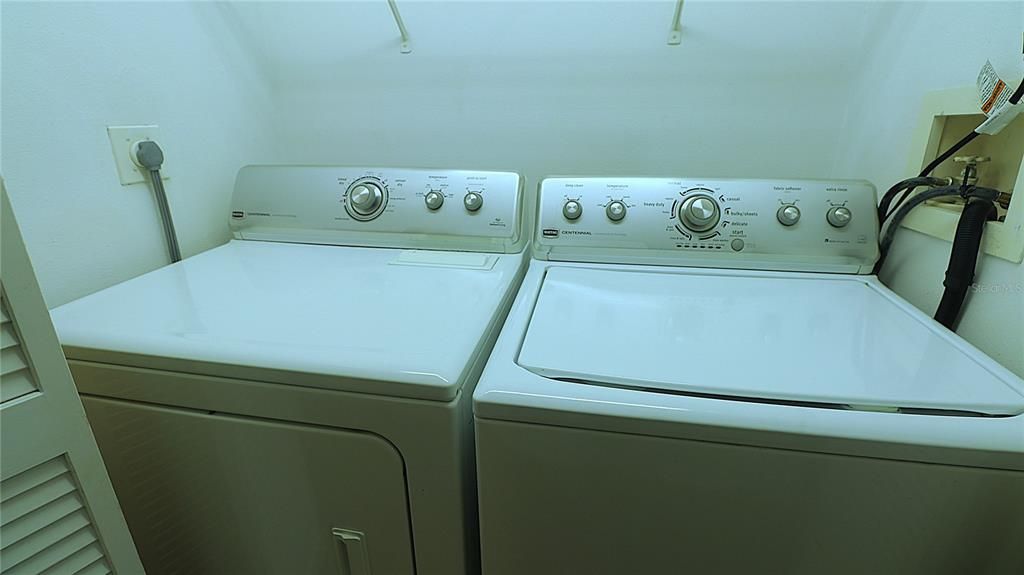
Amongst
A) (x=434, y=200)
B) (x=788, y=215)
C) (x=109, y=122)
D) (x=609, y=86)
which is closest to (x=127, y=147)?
(x=109, y=122)

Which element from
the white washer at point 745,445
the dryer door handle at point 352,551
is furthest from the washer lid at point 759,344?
the dryer door handle at point 352,551

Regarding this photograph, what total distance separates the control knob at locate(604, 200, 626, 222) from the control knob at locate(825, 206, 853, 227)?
41 cm

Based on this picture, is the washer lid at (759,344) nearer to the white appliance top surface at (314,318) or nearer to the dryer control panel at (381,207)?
the white appliance top surface at (314,318)

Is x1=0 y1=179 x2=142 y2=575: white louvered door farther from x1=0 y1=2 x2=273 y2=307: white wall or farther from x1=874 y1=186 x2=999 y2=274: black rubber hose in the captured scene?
x1=874 y1=186 x2=999 y2=274: black rubber hose

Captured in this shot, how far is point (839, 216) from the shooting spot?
3.36 feet

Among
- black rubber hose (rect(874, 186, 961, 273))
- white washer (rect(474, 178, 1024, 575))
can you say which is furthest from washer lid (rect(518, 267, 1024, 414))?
black rubber hose (rect(874, 186, 961, 273))

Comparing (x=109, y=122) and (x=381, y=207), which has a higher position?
(x=109, y=122)

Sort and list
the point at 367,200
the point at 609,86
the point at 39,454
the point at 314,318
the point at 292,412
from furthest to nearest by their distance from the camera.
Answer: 1. the point at 609,86
2. the point at 367,200
3. the point at 314,318
4. the point at 292,412
5. the point at 39,454

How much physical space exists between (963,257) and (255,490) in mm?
1205

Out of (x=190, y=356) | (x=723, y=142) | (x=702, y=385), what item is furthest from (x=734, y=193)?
(x=190, y=356)

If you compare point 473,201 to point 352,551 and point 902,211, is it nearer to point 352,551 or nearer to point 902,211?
point 352,551

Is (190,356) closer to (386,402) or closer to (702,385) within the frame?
(386,402)

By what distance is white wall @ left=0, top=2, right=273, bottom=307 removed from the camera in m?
0.91

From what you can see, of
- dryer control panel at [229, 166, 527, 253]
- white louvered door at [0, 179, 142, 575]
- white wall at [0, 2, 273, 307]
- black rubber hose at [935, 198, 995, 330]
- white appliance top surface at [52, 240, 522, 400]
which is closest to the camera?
white louvered door at [0, 179, 142, 575]
